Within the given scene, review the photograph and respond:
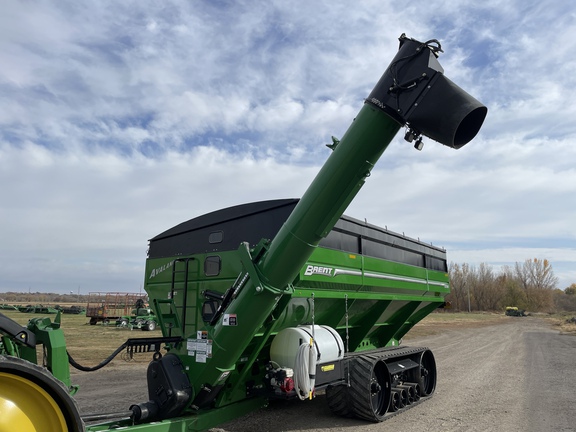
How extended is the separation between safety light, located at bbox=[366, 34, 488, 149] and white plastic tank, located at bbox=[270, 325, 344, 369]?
2861 mm

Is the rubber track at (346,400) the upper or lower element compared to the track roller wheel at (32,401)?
lower

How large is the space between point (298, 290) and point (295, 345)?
680 mm

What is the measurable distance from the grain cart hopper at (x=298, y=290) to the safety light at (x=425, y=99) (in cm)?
1

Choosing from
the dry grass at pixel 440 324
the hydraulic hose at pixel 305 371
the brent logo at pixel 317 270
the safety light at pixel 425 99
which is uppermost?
the safety light at pixel 425 99

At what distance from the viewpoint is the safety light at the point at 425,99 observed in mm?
3660

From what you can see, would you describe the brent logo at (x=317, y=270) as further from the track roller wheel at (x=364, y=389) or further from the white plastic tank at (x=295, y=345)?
the track roller wheel at (x=364, y=389)

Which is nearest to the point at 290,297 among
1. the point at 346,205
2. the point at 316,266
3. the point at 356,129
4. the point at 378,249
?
the point at 316,266

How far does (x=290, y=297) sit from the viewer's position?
5.51 meters

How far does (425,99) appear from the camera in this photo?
3.90 meters

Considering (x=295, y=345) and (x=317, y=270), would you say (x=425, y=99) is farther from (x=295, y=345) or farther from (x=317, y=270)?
(x=295, y=345)

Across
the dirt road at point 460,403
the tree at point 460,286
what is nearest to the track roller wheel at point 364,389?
the dirt road at point 460,403

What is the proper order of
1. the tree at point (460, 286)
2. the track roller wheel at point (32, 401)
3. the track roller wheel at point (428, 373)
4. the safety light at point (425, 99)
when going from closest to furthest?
the track roller wheel at point (32, 401), the safety light at point (425, 99), the track roller wheel at point (428, 373), the tree at point (460, 286)

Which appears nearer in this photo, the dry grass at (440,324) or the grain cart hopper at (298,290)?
the grain cart hopper at (298,290)

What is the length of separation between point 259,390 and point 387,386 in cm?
232
